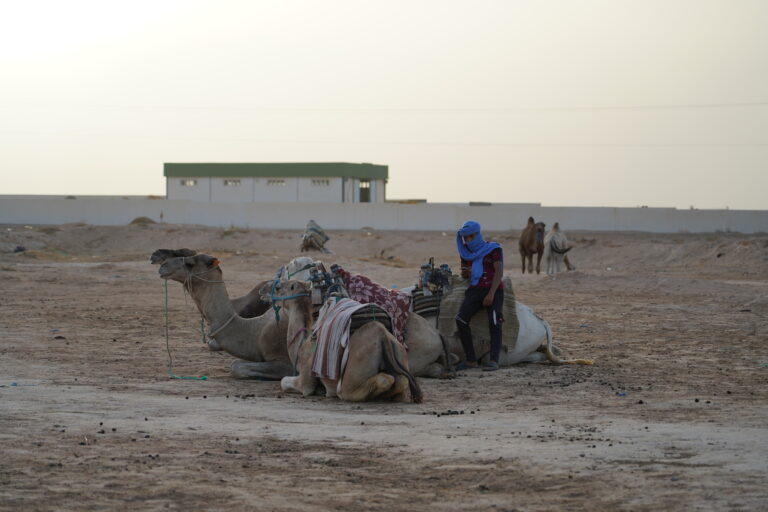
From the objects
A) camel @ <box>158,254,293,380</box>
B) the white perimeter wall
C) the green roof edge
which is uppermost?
the green roof edge

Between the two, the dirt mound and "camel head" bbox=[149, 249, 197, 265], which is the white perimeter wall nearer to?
the dirt mound

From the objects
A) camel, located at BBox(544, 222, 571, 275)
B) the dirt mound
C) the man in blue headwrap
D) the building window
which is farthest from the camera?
the building window

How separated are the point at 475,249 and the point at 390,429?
4.46m

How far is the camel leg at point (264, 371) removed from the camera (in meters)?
11.8

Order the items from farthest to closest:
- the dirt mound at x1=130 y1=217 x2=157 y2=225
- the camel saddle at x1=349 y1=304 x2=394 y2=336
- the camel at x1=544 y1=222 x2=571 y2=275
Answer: the dirt mound at x1=130 y1=217 x2=157 y2=225 < the camel at x1=544 y1=222 x2=571 y2=275 < the camel saddle at x1=349 y1=304 x2=394 y2=336

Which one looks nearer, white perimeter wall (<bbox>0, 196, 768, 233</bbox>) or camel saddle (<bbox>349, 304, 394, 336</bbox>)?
camel saddle (<bbox>349, 304, 394, 336</bbox>)

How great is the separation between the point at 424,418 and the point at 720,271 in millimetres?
29705

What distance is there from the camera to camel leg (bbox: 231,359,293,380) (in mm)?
11805

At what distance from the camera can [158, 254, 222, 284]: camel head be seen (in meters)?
12.4

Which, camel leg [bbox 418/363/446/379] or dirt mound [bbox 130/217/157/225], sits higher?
dirt mound [bbox 130/217/157/225]

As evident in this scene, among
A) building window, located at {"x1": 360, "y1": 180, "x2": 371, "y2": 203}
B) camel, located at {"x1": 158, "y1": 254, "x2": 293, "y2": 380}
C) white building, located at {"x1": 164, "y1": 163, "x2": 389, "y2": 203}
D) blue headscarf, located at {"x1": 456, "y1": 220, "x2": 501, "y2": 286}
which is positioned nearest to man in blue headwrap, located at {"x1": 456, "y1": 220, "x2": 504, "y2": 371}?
blue headscarf, located at {"x1": 456, "y1": 220, "x2": 501, "y2": 286}

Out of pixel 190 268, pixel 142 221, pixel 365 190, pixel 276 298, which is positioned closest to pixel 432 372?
pixel 276 298

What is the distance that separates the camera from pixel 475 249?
12.9 m

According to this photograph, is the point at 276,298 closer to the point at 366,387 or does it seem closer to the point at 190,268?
the point at 190,268
